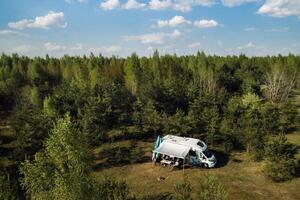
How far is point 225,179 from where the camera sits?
113 feet

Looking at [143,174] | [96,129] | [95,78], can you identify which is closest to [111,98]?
[96,129]

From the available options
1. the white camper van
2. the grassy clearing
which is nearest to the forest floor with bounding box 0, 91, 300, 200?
the grassy clearing

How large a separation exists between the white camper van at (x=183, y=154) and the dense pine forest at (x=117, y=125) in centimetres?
389

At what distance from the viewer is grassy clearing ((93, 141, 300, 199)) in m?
31.3

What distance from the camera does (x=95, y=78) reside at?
69625 millimetres

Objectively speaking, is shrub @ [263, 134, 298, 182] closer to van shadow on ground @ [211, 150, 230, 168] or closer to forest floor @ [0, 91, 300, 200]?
forest floor @ [0, 91, 300, 200]

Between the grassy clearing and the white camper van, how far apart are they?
33.8 inches

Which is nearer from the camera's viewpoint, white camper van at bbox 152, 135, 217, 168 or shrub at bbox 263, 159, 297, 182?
shrub at bbox 263, 159, 297, 182

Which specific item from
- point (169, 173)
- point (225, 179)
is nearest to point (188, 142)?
point (169, 173)

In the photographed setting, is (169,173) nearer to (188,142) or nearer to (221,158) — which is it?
(188,142)

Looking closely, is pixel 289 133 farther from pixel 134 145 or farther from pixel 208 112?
pixel 134 145

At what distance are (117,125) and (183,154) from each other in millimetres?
19383

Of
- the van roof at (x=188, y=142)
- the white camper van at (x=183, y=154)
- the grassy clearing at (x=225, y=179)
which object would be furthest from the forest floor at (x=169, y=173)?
the van roof at (x=188, y=142)

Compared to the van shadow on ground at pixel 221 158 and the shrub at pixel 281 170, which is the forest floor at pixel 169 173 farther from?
the shrub at pixel 281 170
